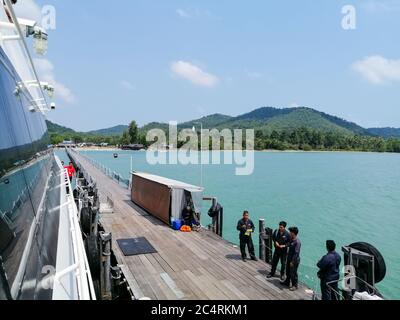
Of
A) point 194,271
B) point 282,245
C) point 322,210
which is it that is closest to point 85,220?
point 194,271

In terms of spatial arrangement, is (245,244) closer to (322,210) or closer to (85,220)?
(85,220)

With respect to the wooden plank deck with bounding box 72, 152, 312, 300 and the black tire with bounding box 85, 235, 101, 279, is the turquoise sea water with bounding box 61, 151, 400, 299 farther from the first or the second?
the black tire with bounding box 85, 235, 101, 279

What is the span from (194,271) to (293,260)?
3091mm

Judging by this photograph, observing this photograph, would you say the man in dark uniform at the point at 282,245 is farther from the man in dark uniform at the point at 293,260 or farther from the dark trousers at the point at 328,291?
the dark trousers at the point at 328,291

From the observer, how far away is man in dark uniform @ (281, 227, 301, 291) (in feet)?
28.6

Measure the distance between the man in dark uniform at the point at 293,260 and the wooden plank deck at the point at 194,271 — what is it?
9.8 inches

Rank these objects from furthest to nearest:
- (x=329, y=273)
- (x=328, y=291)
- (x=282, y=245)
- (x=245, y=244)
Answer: (x=245, y=244) < (x=282, y=245) < (x=329, y=273) < (x=328, y=291)

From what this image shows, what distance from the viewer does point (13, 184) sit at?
9.45 feet

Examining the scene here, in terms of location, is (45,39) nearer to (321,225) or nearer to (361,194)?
(321,225)

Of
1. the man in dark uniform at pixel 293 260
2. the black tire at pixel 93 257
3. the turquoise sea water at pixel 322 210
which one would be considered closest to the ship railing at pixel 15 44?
the black tire at pixel 93 257

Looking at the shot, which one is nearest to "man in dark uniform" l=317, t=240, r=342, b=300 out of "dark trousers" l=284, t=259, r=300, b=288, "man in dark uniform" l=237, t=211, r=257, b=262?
"dark trousers" l=284, t=259, r=300, b=288

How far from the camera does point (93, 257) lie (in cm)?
937

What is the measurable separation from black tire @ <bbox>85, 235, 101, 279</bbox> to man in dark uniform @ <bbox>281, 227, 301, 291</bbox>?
5.30 meters
